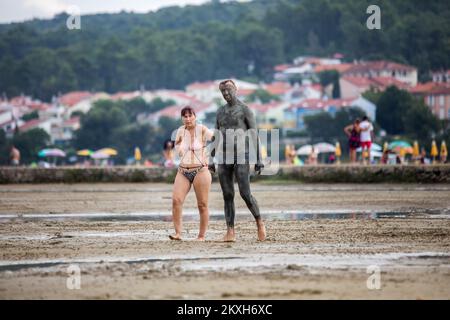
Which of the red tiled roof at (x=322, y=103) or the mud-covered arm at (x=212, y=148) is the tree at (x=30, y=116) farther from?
the mud-covered arm at (x=212, y=148)

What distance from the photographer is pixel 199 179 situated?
15.6 meters

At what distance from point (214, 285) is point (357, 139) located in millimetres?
21733

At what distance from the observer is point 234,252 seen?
13.9 metres

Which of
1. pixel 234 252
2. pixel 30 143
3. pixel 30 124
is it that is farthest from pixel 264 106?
pixel 234 252

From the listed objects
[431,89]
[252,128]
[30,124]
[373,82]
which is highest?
[373,82]

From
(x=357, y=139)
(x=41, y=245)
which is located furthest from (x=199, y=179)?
(x=357, y=139)

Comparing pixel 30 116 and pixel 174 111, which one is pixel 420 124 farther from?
pixel 30 116

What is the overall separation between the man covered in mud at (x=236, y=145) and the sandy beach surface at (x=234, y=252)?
494 millimetres

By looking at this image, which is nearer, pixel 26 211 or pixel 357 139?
pixel 26 211

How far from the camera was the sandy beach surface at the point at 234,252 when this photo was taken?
36.7 ft

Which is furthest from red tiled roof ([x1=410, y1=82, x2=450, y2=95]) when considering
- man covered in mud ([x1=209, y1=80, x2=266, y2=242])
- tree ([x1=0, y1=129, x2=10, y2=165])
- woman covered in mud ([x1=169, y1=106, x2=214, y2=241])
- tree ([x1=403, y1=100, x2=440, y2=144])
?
man covered in mud ([x1=209, y1=80, x2=266, y2=242])

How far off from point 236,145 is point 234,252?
1680 millimetres

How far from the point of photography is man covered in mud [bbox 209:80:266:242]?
1518 centimetres
